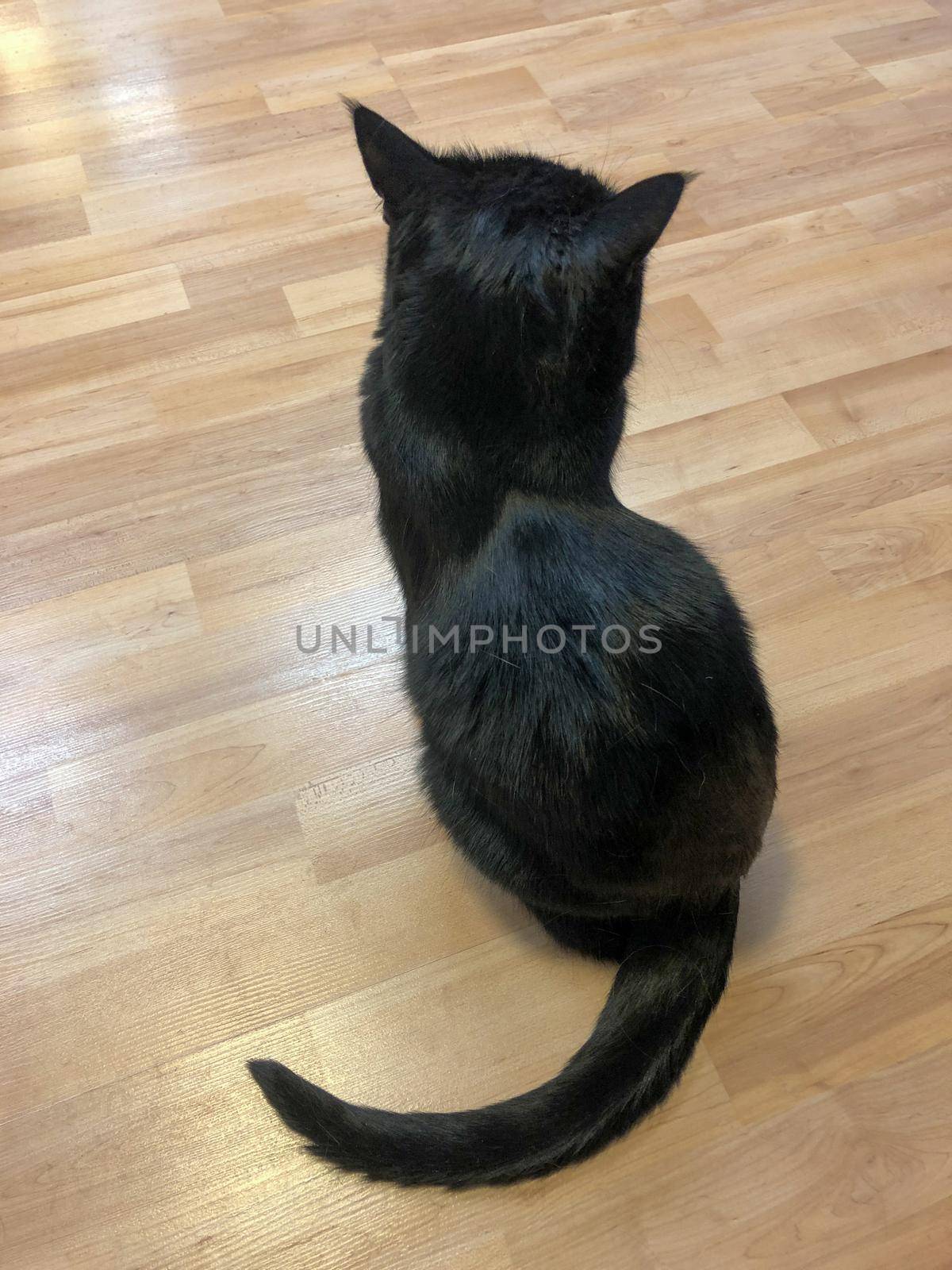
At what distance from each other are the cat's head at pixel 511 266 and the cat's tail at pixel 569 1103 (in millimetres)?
579

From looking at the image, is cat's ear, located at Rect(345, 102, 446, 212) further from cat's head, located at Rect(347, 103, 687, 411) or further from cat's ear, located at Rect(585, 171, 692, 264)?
cat's ear, located at Rect(585, 171, 692, 264)

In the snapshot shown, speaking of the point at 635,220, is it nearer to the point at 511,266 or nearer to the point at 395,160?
the point at 511,266

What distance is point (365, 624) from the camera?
1.39 metres

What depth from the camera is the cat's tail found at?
2.93ft

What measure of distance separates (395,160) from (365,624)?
0.71 metres

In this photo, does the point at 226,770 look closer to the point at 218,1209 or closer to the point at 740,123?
the point at 218,1209

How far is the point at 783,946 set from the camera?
3.68ft

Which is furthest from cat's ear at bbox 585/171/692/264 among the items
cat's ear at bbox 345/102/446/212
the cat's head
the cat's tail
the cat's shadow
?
the cat's shadow

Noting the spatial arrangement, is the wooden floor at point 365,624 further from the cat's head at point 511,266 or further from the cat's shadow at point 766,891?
the cat's head at point 511,266

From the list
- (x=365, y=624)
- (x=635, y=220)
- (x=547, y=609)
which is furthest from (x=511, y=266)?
(x=365, y=624)

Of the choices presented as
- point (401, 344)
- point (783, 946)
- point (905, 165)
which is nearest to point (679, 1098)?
point (783, 946)

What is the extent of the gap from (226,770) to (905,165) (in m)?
1.78

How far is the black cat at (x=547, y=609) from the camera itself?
0.77 m

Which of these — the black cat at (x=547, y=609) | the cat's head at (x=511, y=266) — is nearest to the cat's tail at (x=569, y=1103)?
the black cat at (x=547, y=609)
